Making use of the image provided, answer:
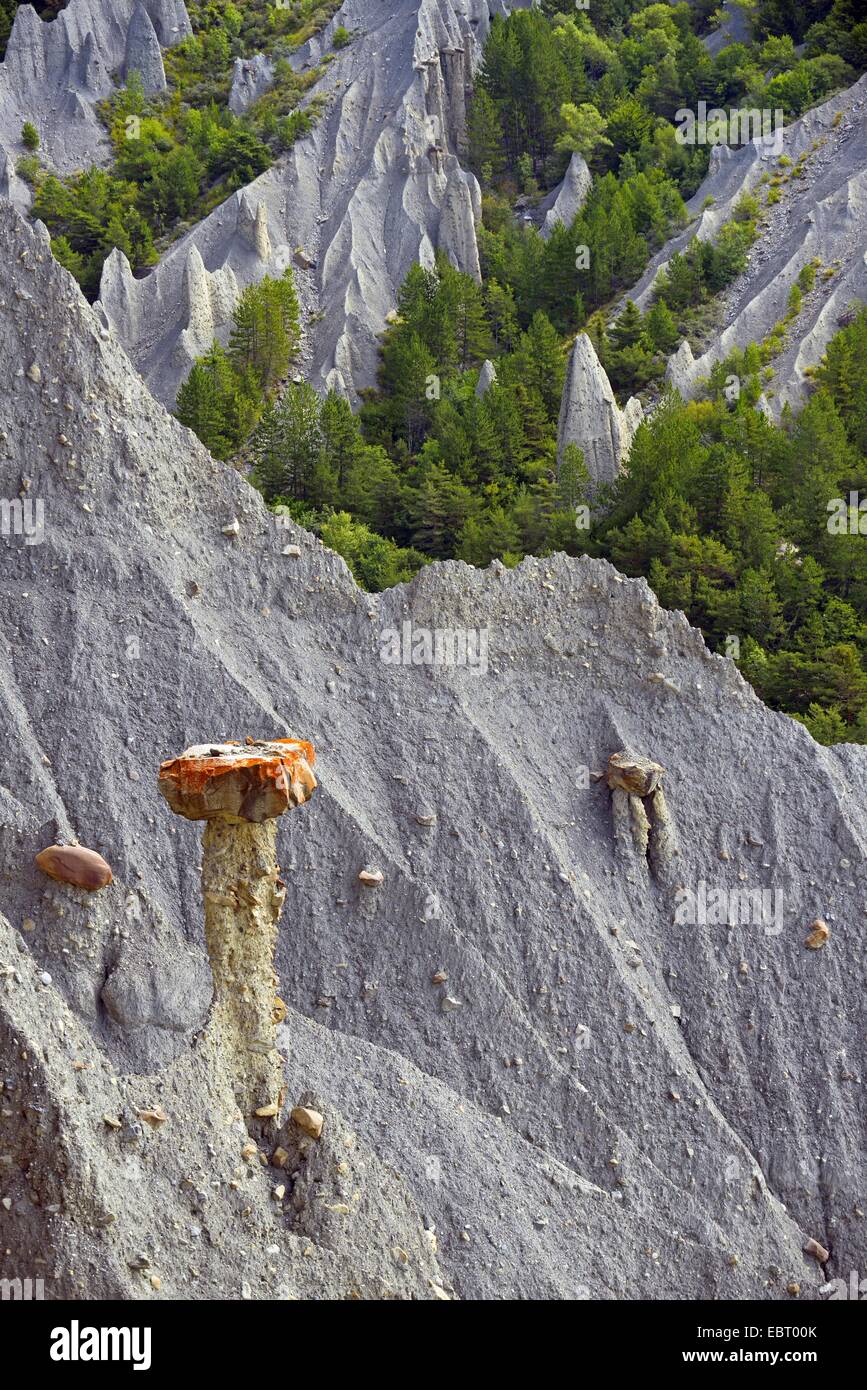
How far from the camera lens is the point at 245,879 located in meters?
20.7

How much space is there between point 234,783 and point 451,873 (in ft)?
37.1

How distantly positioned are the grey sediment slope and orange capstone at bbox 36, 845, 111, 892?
24 cm

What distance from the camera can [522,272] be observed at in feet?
278

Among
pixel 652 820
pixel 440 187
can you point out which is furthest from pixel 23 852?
pixel 440 187

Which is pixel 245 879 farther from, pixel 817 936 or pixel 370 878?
pixel 817 936

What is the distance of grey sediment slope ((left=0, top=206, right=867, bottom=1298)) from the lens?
968 inches

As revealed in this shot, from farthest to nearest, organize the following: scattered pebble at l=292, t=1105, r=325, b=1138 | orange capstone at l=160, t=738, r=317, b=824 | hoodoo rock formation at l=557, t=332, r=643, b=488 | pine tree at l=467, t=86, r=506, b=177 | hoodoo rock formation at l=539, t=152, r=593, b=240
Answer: pine tree at l=467, t=86, r=506, b=177
hoodoo rock formation at l=539, t=152, r=593, b=240
hoodoo rock formation at l=557, t=332, r=643, b=488
scattered pebble at l=292, t=1105, r=325, b=1138
orange capstone at l=160, t=738, r=317, b=824

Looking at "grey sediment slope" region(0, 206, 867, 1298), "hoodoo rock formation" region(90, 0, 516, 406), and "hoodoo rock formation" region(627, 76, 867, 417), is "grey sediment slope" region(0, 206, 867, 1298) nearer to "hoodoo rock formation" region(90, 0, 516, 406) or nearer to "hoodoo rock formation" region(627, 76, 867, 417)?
"hoodoo rock formation" region(627, 76, 867, 417)

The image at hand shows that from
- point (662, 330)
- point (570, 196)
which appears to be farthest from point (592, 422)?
point (570, 196)

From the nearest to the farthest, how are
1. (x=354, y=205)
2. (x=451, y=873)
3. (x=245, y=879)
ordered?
(x=245, y=879) < (x=451, y=873) < (x=354, y=205)

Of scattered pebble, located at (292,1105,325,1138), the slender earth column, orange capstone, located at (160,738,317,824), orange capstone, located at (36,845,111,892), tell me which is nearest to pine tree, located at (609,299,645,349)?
orange capstone, located at (36,845,111,892)

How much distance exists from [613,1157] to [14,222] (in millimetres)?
20951

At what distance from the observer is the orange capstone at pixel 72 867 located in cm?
2386
